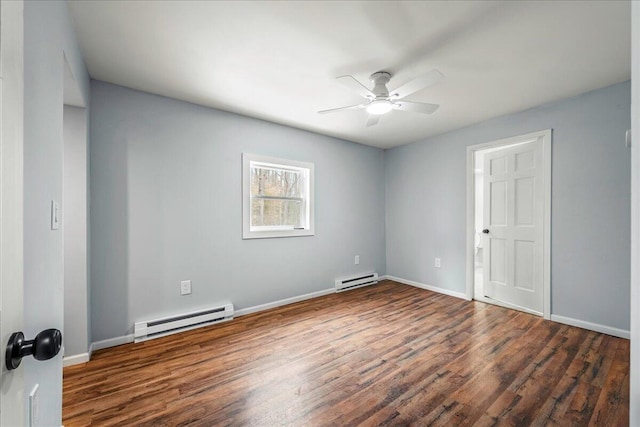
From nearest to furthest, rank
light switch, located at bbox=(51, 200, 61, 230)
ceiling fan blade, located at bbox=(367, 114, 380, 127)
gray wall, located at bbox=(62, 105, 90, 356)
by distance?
light switch, located at bbox=(51, 200, 61, 230) → gray wall, located at bbox=(62, 105, 90, 356) → ceiling fan blade, located at bbox=(367, 114, 380, 127)

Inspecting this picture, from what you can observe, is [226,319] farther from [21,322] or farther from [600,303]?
[600,303]

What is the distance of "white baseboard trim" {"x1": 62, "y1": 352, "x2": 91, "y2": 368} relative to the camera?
81.5 inches

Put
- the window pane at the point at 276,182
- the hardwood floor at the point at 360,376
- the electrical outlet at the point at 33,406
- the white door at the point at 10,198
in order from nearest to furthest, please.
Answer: the white door at the point at 10,198, the electrical outlet at the point at 33,406, the hardwood floor at the point at 360,376, the window pane at the point at 276,182

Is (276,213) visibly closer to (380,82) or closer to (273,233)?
(273,233)

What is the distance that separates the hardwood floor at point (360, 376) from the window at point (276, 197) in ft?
3.69

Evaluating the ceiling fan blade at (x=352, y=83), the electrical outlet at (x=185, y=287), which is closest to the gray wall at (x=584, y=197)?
the ceiling fan blade at (x=352, y=83)

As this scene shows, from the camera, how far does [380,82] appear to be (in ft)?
7.46

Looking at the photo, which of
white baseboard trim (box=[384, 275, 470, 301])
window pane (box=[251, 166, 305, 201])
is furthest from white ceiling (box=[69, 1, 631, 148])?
white baseboard trim (box=[384, 275, 470, 301])

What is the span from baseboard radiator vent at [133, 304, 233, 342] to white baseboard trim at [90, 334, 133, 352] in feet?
0.19

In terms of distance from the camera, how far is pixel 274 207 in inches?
138

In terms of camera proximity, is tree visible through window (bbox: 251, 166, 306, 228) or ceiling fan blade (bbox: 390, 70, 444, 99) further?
tree visible through window (bbox: 251, 166, 306, 228)

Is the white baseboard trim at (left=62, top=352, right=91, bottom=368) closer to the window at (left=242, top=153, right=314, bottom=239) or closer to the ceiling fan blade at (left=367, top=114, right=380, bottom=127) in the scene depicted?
the window at (left=242, top=153, right=314, bottom=239)

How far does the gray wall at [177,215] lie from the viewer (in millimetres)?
2375

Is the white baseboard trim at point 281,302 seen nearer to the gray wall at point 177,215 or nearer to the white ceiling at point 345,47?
the gray wall at point 177,215
